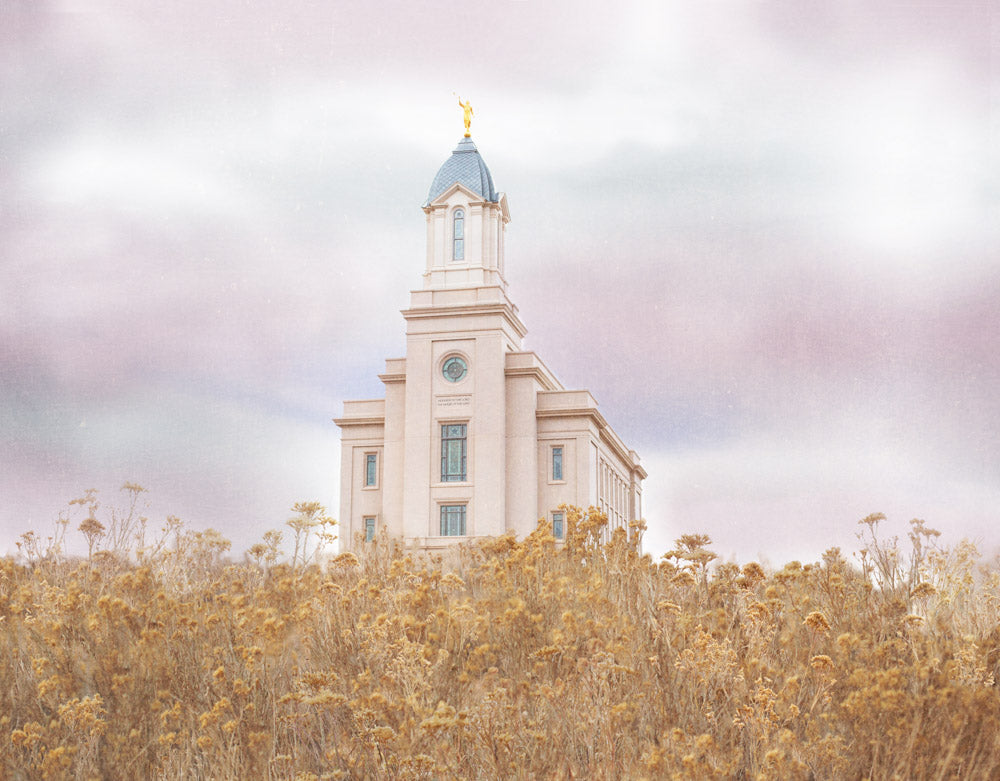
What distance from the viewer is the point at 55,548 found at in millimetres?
11336

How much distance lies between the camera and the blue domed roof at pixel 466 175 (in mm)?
44562

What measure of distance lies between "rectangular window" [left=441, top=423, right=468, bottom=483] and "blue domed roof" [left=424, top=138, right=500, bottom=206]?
412 inches

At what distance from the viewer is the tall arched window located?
44031mm

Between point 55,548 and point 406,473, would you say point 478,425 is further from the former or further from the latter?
point 55,548

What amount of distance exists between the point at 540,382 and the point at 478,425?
12.0ft

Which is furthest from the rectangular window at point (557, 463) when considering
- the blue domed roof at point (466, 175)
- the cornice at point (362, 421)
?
the blue domed roof at point (466, 175)

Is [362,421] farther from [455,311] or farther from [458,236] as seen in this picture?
[458,236]

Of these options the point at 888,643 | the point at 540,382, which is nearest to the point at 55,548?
the point at 888,643

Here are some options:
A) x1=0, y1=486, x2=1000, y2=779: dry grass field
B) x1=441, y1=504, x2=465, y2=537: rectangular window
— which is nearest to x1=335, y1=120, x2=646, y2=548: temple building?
x1=441, y1=504, x2=465, y2=537: rectangular window

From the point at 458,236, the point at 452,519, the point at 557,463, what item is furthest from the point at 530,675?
the point at 458,236

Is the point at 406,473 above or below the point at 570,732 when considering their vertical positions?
above

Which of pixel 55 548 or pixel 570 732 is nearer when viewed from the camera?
pixel 570 732

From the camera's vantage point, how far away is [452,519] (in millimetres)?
39375

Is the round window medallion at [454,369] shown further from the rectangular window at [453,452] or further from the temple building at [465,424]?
the rectangular window at [453,452]
